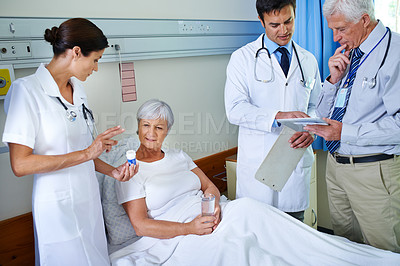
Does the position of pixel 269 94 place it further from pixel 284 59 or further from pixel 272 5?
pixel 272 5

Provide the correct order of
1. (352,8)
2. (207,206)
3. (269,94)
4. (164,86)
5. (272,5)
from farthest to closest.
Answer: (164,86), (269,94), (272,5), (207,206), (352,8)

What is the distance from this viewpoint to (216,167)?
111 inches

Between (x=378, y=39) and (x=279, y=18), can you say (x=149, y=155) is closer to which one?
(x=279, y=18)

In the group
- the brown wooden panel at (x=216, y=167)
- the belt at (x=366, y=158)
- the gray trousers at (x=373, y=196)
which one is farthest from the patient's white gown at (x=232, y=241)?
the brown wooden panel at (x=216, y=167)

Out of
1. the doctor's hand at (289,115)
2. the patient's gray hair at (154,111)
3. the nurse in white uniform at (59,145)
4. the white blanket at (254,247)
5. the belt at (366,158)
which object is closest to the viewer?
the nurse in white uniform at (59,145)

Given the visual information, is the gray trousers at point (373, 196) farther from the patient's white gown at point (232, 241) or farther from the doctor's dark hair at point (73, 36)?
the doctor's dark hair at point (73, 36)

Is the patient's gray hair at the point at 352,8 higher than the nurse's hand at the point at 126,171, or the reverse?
the patient's gray hair at the point at 352,8

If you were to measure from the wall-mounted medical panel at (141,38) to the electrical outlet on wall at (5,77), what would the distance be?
36 millimetres

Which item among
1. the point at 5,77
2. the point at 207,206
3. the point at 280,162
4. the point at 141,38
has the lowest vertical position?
the point at 207,206

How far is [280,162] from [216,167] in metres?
0.97

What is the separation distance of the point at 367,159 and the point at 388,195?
0.60 ft

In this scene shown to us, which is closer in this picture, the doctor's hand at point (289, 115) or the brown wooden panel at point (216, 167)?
the doctor's hand at point (289, 115)

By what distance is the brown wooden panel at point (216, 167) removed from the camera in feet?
8.88

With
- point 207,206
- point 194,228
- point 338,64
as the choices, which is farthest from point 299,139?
point 194,228
